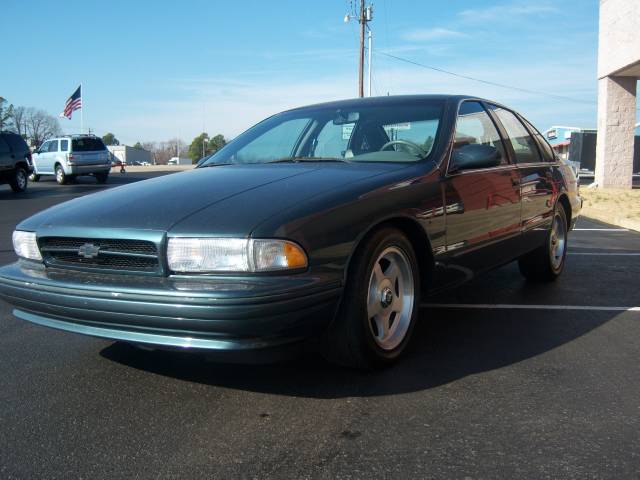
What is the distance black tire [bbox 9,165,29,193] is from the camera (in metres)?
17.4

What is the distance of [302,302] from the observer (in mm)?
2529

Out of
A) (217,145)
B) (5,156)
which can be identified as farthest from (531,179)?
(5,156)

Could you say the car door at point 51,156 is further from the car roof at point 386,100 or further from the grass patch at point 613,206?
the car roof at point 386,100

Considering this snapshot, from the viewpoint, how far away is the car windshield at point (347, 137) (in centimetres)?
377

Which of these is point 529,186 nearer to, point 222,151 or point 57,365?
point 222,151

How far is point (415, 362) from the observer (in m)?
3.30

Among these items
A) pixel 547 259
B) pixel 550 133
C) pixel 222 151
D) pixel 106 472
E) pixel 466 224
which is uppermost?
pixel 550 133

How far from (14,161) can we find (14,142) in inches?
23.1

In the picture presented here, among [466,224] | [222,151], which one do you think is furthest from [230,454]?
[222,151]

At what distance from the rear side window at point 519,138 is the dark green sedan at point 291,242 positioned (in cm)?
60

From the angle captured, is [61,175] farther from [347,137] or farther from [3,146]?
[347,137]

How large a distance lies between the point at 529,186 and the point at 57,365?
3.50 meters

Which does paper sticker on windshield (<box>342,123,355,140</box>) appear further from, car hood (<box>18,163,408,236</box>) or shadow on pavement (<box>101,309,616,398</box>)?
shadow on pavement (<box>101,309,616,398</box>)

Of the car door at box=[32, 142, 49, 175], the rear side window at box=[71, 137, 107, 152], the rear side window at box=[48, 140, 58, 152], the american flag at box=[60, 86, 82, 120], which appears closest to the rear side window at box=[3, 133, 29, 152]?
the rear side window at box=[71, 137, 107, 152]
